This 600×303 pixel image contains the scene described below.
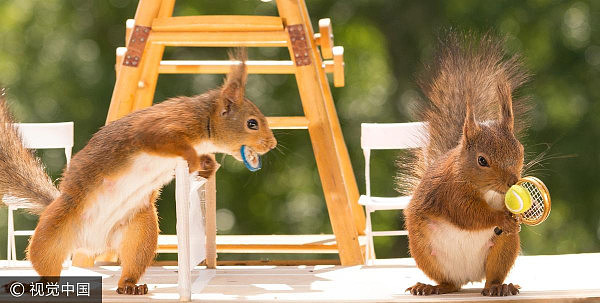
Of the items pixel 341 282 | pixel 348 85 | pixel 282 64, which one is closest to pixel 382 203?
pixel 282 64

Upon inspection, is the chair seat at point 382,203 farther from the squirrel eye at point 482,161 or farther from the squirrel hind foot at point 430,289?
the squirrel eye at point 482,161

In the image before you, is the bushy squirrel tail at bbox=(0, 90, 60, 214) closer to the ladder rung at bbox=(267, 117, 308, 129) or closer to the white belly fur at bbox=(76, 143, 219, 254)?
the white belly fur at bbox=(76, 143, 219, 254)

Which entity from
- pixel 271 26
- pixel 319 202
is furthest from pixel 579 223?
pixel 271 26

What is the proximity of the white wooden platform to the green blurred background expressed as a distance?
369cm

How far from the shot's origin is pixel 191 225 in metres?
3.39

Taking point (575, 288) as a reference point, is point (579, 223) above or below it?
above

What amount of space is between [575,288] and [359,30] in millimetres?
4798

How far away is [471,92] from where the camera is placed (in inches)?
130

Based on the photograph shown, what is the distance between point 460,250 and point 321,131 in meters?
1.30

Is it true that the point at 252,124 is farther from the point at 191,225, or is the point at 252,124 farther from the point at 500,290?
the point at 500,290

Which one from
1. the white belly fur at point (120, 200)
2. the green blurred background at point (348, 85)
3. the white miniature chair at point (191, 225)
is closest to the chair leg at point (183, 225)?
the white miniature chair at point (191, 225)

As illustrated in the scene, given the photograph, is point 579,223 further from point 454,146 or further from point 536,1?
point 454,146

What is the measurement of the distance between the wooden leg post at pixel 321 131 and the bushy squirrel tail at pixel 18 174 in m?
1.30

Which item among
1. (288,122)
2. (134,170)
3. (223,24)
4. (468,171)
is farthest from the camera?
(288,122)
